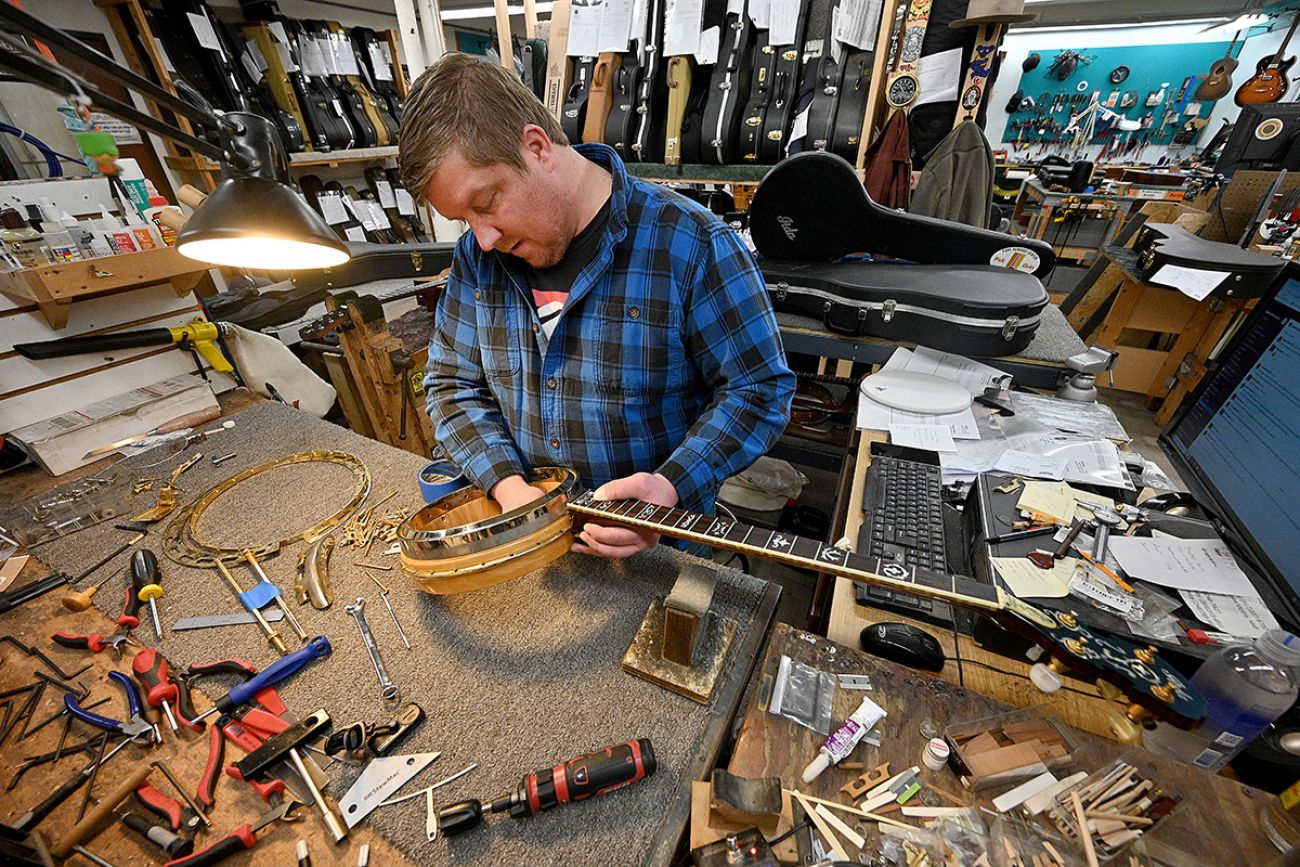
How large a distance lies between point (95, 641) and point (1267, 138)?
6468 millimetres

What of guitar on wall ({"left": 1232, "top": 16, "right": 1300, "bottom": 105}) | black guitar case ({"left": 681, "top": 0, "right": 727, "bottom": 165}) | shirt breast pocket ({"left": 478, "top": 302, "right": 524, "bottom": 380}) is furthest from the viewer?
guitar on wall ({"left": 1232, "top": 16, "right": 1300, "bottom": 105})

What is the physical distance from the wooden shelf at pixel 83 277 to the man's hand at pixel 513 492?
1353 millimetres

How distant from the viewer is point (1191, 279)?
229cm

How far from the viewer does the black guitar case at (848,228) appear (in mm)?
2088

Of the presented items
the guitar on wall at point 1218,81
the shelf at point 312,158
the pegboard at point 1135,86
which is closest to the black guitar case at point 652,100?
the shelf at point 312,158

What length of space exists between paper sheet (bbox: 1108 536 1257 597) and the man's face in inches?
53.9

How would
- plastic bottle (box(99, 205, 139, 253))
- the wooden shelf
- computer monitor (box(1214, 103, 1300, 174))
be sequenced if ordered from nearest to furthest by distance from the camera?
the wooden shelf → plastic bottle (box(99, 205, 139, 253)) → computer monitor (box(1214, 103, 1300, 174))

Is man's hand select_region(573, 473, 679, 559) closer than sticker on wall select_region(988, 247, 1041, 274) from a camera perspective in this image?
Yes

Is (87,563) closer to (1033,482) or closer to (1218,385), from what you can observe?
(1033,482)

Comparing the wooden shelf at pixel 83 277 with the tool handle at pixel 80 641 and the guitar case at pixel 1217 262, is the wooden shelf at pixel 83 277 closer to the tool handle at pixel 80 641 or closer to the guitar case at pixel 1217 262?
the tool handle at pixel 80 641

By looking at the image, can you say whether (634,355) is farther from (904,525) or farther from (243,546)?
(243,546)

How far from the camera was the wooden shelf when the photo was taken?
4.33 ft

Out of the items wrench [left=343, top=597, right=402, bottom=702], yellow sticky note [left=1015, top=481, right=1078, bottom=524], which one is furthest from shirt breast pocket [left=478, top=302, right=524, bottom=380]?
yellow sticky note [left=1015, top=481, right=1078, bottom=524]

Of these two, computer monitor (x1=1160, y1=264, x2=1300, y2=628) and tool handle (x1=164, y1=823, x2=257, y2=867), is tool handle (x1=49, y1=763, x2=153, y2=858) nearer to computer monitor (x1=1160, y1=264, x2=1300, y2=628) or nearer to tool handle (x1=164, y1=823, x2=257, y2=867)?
tool handle (x1=164, y1=823, x2=257, y2=867)
